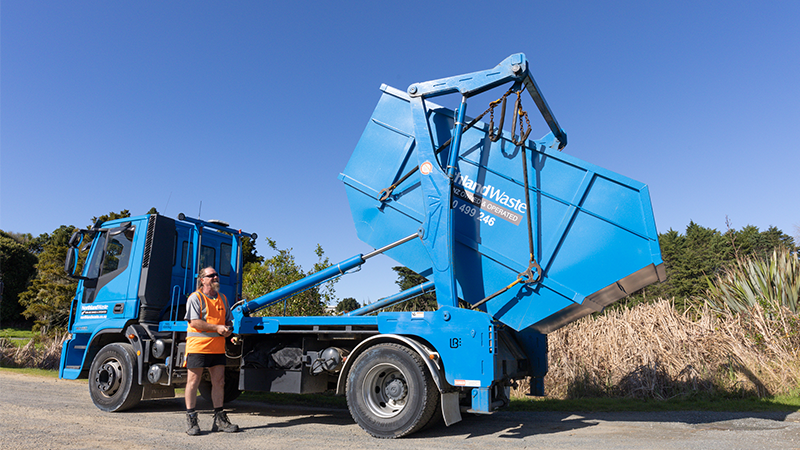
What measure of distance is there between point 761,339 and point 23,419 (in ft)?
37.1

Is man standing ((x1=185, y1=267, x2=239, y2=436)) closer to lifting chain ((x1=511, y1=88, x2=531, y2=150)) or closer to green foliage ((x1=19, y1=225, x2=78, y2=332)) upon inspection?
lifting chain ((x1=511, y1=88, x2=531, y2=150))

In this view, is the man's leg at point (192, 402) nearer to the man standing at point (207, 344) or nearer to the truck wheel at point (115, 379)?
the man standing at point (207, 344)

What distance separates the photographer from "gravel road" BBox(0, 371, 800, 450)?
4969mm

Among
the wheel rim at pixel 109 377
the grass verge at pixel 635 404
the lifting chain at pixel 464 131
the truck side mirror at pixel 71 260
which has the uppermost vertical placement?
the lifting chain at pixel 464 131

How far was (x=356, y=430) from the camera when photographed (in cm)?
589

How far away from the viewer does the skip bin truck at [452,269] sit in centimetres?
524

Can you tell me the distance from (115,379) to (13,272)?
40727mm

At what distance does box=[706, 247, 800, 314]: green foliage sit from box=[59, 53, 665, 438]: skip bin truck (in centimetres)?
532

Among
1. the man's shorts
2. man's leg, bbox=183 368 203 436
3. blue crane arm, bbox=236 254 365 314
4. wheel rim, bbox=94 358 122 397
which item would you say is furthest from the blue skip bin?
wheel rim, bbox=94 358 122 397

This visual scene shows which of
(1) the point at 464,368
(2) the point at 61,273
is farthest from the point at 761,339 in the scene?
(2) the point at 61,273

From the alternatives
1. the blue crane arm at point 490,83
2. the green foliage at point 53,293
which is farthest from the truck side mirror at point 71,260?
the green foliage at point 53,293

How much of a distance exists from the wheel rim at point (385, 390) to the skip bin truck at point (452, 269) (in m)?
0.02

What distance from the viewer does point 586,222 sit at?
534 centimetres

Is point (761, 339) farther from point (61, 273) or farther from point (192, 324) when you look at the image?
A: point (61, 273)
